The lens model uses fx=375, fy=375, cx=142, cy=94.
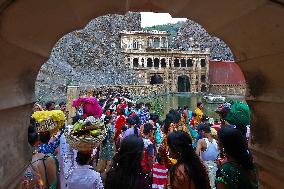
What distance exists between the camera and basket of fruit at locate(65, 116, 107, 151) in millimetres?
3604

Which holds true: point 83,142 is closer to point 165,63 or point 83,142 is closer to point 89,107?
point 89,107

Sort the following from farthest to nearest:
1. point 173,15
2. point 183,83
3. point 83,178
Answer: point 183,83
point 83,178
point 173,15

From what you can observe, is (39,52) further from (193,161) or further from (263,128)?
(263,128)

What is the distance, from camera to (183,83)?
7144cm

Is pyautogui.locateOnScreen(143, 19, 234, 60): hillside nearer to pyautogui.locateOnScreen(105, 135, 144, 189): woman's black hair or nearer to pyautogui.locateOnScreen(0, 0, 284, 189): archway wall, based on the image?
pyautogui.locateOnScreen(105, 135, 144, 189): woman's black hair

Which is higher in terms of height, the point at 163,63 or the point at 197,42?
the point at 197,42

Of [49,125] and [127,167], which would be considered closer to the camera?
[127,167]

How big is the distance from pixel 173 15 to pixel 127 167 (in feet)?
4.39

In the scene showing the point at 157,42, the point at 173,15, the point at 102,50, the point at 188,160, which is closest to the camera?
the point at 173,15

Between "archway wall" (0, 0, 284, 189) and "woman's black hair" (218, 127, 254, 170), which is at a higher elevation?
"archway wall" (0, 0, 284, 189)

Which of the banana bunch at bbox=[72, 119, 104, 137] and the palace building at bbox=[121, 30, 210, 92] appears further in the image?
the palace building at bbox=[121, 30, 210, 92]

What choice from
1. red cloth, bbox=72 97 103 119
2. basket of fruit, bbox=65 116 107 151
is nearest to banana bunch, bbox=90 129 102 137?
basket of fruit, bbox=65 116 107 151

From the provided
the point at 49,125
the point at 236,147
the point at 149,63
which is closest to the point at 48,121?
the point at 49,125

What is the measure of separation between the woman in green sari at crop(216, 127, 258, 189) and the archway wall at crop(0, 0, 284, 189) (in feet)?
0.31
